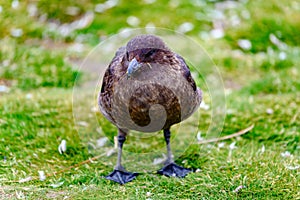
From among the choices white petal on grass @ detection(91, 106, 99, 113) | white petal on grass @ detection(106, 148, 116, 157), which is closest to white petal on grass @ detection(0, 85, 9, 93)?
white petal on grass @ detection(91, 106, 99, 113)

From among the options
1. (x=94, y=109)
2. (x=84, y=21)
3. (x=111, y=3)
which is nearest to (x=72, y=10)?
(x=84, y=21)

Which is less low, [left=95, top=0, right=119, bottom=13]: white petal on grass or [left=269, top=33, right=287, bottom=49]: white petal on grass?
[left=95, top=0, right=119, bottom=13]: white petal on grass

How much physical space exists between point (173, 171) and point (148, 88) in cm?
97

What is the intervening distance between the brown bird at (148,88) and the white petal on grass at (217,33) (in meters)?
3.57

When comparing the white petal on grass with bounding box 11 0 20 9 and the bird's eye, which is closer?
the bird's eye

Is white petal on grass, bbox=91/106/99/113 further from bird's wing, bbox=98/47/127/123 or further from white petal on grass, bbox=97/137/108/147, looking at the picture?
bird's wing, bbox=98/47/127/123

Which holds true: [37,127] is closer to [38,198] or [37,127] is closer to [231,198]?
[38,198]

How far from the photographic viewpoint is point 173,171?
13.7ft

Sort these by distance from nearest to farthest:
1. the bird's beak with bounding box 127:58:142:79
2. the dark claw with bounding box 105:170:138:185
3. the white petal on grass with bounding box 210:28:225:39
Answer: the bird's beak with bounding box 127:58:142:79
the dark claw with bounding box 105:170:138:185
the white petal on grass with bounding box 210:28:225:39

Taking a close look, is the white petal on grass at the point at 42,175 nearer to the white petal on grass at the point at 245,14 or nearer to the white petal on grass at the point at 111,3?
the white petal on grass at the point at 111,3

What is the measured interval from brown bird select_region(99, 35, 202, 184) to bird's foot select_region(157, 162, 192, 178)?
0.54 metres

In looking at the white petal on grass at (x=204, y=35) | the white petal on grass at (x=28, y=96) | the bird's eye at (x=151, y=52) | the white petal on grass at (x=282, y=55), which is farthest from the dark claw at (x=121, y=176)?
the white petal on grass at (x=204, y=35)

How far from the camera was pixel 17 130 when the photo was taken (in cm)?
473

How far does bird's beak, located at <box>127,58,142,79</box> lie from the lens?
351 centimetres
